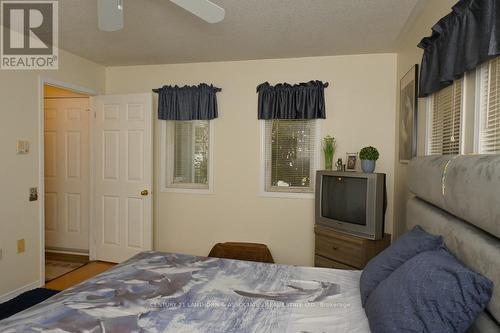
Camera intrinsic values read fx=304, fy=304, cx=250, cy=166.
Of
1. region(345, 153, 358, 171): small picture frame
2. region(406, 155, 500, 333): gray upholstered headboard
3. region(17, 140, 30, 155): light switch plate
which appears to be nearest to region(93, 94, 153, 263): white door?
region(17, 140, 30, 155): light switch plate

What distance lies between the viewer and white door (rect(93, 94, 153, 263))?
3.75 meters

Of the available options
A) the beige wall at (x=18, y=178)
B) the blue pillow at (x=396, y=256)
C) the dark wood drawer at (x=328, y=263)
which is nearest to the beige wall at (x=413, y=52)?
the dark wood drawer at (x=328, y=263)

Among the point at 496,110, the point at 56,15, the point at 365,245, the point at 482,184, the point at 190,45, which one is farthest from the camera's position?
the point at 190,45

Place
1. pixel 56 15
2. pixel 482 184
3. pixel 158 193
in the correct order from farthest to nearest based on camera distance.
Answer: pixel 158 193 < pixel 56 15 < pixel 482 184

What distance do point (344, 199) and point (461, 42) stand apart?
170 centimetres

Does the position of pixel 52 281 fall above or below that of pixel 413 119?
below

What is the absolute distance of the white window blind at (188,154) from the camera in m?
3.88

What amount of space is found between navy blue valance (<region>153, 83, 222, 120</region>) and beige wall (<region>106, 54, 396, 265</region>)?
130mm

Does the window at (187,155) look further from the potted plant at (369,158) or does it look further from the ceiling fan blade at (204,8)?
the ceiling fan blade at (204,8)

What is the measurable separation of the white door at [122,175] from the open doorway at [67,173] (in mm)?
473

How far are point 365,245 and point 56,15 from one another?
10.8 ft

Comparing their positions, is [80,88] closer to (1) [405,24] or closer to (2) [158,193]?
(2) [158,193]

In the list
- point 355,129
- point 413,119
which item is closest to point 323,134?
point 355,129

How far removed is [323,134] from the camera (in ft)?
11.5
